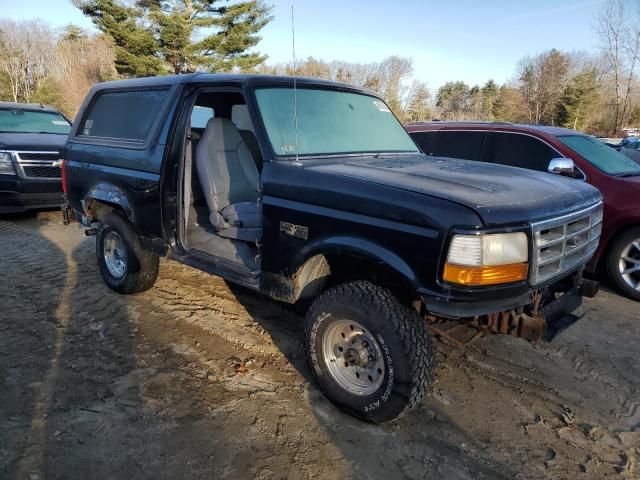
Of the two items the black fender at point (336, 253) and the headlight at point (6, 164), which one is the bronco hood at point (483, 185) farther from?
the headlight at point (6, 164)

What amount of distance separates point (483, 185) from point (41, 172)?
294 inches

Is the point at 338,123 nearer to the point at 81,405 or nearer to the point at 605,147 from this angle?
the point at 81,405

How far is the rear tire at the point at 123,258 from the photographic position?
168 inches

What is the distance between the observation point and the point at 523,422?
279 centimetres

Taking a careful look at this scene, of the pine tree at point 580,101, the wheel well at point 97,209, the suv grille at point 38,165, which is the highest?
the pine tree at point 580,101

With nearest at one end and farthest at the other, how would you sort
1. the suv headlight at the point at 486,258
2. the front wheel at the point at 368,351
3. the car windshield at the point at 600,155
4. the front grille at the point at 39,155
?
the suv headlight at the point at 486,258, the front wheel at the point at 368,351, the car windshield at the point at 600,155, the front grille at the point at 39,155

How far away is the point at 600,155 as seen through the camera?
5387 mm

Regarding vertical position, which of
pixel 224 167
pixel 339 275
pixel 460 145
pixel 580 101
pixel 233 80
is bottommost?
pixel 339 275

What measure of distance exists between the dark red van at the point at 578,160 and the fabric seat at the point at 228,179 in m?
3.04

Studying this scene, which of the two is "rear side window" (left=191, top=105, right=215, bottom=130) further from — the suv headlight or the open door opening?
the suv headlight

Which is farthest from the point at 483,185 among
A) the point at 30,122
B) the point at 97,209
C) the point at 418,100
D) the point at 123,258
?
the point at 418,100

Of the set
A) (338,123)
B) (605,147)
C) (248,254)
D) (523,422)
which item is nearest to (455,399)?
(523,422)

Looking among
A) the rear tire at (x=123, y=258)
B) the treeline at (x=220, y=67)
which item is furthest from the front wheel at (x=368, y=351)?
the treeline at (x=220, y=67)

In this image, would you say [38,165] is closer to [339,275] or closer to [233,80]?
[233,80]
